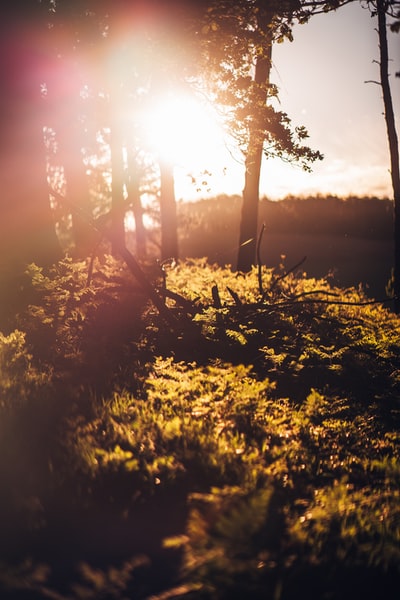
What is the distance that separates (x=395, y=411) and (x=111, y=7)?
27.7ft

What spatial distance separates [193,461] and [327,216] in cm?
2872

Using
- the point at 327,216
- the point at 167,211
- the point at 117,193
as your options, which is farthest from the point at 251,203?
the point at 327,216

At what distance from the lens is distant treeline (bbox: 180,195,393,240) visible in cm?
2884

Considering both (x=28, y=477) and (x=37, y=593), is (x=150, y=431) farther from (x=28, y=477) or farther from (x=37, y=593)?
(x=37, y=593)

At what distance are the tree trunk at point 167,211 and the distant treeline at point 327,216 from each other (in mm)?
11482

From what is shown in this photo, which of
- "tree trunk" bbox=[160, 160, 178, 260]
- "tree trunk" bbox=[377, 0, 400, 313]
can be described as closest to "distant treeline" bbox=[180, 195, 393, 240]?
"tree trunk" bbox=[160, 160, 178, 260]

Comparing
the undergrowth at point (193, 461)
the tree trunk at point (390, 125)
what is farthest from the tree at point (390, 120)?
the undergrowth at point (193, 461)

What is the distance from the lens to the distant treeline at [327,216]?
28.8 m

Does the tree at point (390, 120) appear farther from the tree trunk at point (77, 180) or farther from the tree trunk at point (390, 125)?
the tree trunk at point (77, 180)

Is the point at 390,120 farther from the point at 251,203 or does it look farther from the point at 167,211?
the point at 167,211

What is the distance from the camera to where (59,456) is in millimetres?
4234

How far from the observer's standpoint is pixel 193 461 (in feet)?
13.8

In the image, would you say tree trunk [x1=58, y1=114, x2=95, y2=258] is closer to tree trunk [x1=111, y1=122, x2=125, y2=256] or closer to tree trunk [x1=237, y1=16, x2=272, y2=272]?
tree trunk [x1=237, y1=16, x2=272, y2=272]

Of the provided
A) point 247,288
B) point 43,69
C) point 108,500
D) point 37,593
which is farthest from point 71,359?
point 43,69
